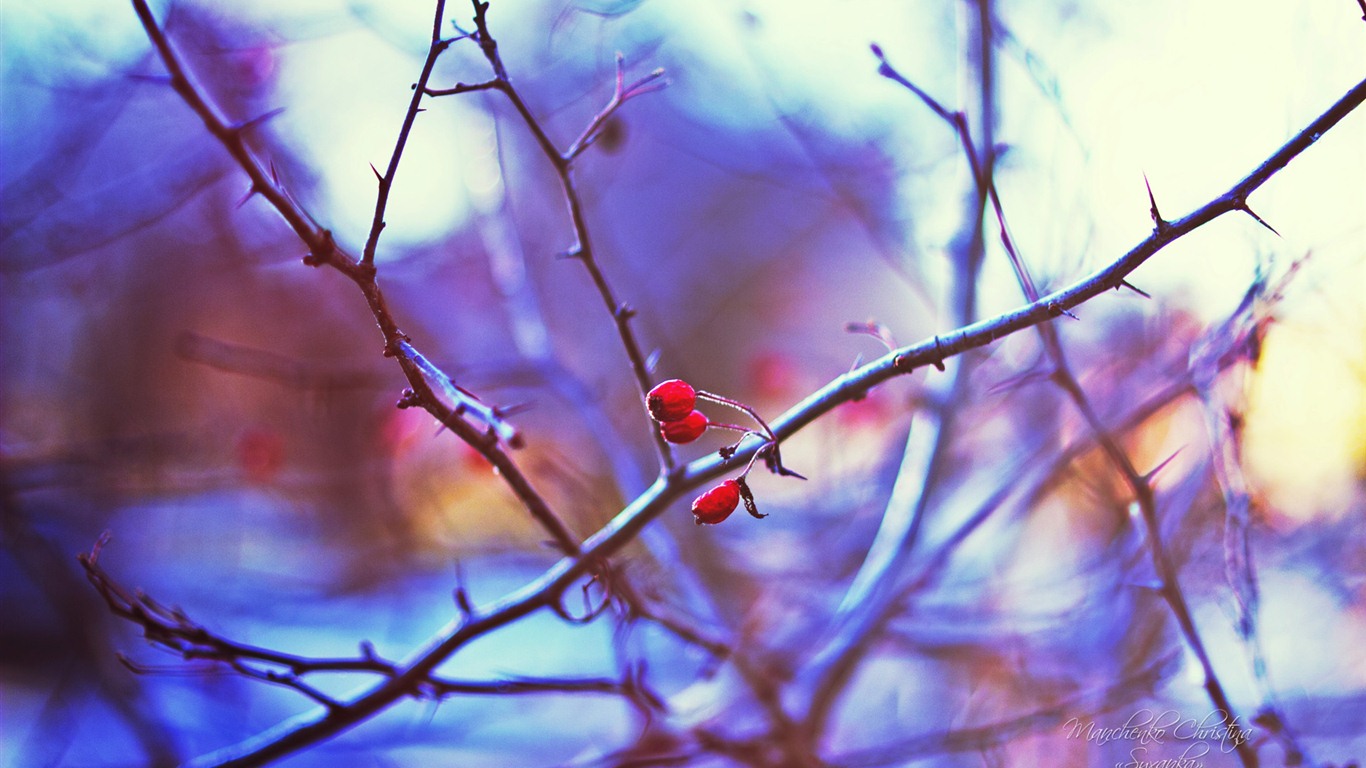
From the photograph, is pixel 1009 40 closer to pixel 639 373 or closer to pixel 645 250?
pixel 639 373

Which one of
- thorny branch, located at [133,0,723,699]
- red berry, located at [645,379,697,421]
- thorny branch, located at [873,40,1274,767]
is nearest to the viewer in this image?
thorny branch, located at [133,0,723,699]

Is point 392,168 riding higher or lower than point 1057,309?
higher

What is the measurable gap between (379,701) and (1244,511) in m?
1.06

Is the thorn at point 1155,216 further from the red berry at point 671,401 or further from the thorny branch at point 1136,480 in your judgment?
the red berry at point 671,401

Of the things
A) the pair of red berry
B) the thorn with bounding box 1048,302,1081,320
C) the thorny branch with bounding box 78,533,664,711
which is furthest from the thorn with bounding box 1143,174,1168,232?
the thorny branch with bounding box 78,533,664,711

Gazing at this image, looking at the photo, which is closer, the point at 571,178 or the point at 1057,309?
the point at 1057,309

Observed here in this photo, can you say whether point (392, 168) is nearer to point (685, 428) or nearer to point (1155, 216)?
point (685, 428)

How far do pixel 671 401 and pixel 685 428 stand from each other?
0.03 m

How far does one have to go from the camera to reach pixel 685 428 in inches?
25.2

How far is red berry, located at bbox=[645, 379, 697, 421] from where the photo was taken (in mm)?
630

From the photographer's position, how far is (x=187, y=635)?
2.38 ft

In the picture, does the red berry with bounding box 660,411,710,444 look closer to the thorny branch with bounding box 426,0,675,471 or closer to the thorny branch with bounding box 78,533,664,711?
the thorny branch with bounding box 426,0,675,471

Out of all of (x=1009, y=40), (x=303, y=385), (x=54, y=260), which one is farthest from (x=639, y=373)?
(x=54, y=260)

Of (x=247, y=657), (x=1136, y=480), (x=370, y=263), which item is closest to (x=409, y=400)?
(x=370, y=263)
